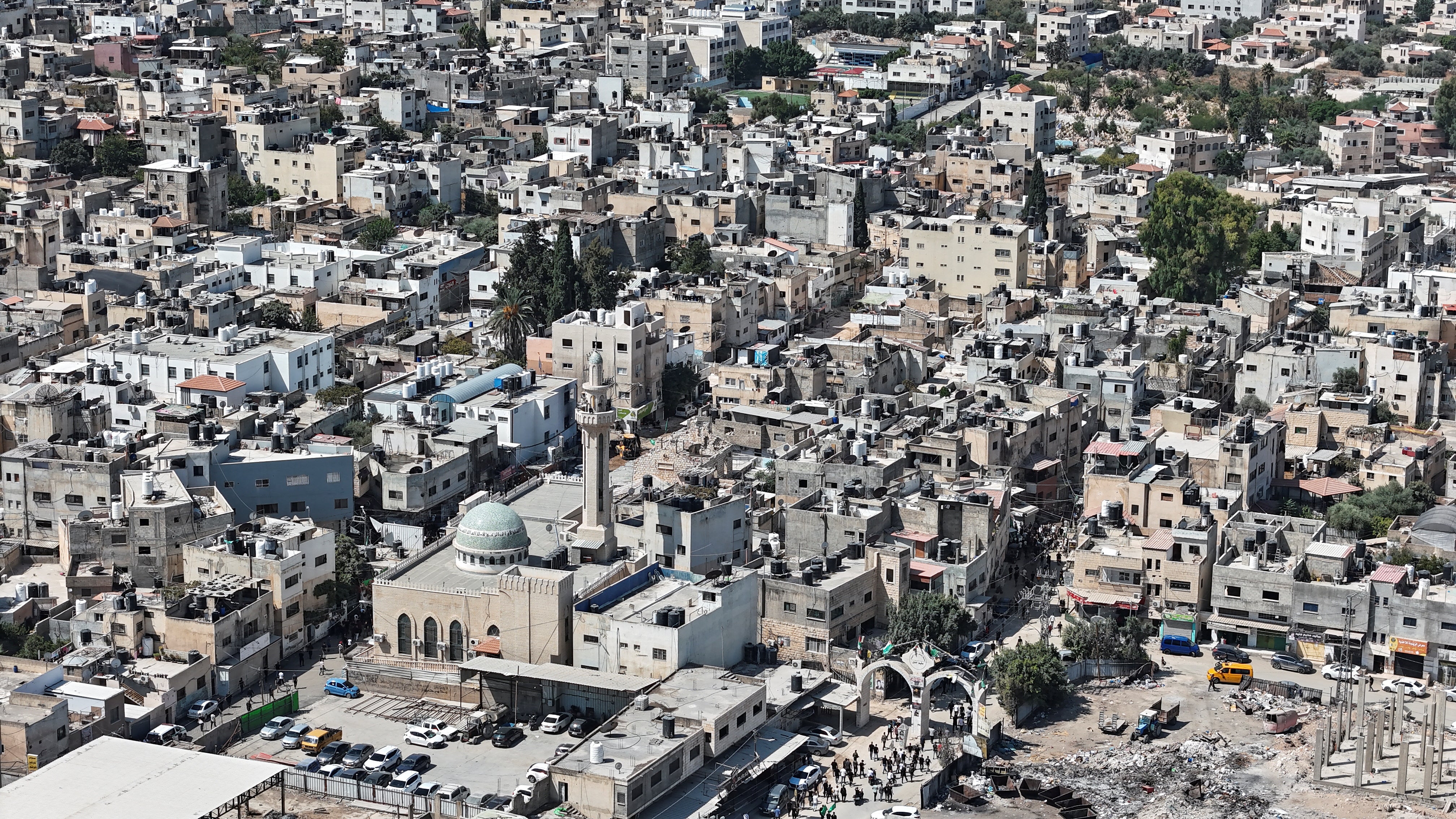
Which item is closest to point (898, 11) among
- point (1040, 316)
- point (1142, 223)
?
point (1142, 223)

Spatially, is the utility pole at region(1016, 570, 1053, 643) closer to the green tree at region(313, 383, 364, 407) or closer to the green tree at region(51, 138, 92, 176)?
the green tree at region(313, 383, 364, 407)

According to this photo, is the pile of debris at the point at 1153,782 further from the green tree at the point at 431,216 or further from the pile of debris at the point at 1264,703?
the green tree at the point at 431,216

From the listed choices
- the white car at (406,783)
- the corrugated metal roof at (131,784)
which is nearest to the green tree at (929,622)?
the white car at (406,783)

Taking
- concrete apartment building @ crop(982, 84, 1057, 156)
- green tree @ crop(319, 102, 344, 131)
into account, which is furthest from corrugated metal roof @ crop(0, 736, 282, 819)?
concrete apartment building @ crop(982, 84, 1057, 156)

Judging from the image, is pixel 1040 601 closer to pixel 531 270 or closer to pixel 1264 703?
pixel 1264 703

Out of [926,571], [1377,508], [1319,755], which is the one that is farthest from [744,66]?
[1319,755]

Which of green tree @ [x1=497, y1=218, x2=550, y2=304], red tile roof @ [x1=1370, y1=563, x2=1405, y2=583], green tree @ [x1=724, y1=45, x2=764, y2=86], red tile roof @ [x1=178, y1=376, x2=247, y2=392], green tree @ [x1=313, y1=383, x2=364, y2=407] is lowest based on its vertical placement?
red tile roof @ [x1=1370, y1=563, x2=1405, y2=583]

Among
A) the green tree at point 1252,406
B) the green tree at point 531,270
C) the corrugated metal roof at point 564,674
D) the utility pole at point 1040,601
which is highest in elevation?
the green tree at point 531,270
